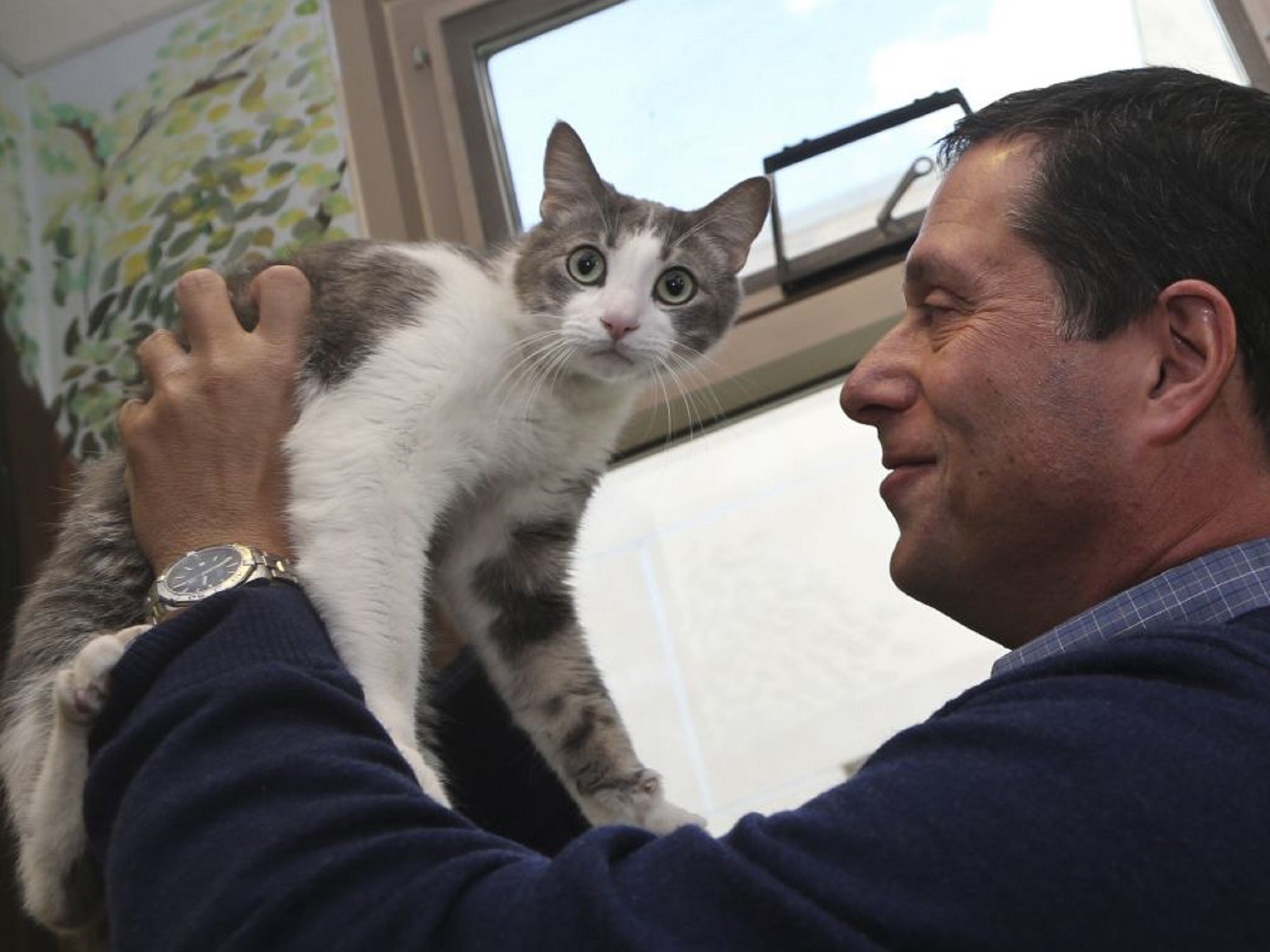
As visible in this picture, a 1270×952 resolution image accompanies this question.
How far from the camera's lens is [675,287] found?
167 centimetres

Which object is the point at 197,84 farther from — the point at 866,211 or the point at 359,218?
the point at 866,211

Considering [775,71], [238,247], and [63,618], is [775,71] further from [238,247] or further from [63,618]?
[63,618]

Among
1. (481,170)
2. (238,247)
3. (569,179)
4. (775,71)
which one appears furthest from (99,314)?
(775,71)

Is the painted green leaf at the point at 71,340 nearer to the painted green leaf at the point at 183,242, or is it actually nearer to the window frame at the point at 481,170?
the painted green leaf at the point at 183,242

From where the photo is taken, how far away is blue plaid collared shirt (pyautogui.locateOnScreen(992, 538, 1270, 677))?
860 millimetres

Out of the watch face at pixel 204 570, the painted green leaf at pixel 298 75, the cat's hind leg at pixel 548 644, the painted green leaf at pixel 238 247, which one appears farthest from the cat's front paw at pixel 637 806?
the painted green leaf at pixel 298 75

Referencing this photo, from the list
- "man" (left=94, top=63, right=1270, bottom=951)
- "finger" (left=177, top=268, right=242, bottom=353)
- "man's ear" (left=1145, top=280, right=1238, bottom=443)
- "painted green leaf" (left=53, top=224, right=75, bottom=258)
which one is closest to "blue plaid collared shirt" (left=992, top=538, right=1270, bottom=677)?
"man" (left=94, top=63, right=1270, bottom=951)

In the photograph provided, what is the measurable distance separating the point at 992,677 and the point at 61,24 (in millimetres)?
2420

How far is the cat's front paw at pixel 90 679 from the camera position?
983 mm

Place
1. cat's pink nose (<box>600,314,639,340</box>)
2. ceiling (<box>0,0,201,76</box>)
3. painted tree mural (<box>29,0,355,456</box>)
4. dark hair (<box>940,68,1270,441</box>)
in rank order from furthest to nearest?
ceiling (<box>0,0,201,76</box>), painted tree mural (<box>29,0,355,456</box>), cat's pink nose (<box>600,314,639,340</box>), dark hair (<box>940,68,1270,441</box>)

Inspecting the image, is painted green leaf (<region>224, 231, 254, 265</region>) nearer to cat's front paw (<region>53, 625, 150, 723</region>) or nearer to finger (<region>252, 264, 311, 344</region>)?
finger (<region>252, 264, 311, 344</region>)

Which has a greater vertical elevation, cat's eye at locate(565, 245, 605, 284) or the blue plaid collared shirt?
cat's eye at locate(565, 245, 605, 284)

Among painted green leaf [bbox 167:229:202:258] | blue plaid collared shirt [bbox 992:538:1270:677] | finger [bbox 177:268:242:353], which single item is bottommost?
blue plaid collared shirt [bbox 992:538:1270:677]

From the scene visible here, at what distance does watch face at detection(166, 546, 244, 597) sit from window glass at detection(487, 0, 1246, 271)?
4.27 ft
